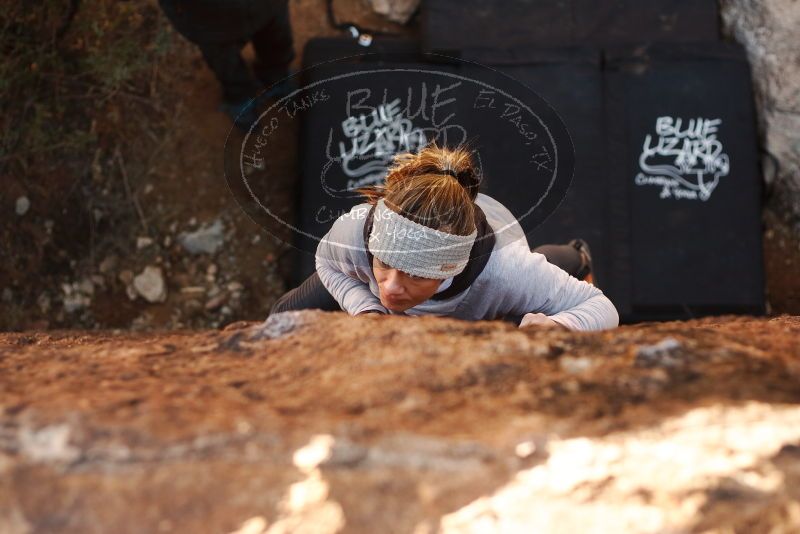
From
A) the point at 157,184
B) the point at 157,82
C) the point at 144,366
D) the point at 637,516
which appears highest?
the point at 157,82

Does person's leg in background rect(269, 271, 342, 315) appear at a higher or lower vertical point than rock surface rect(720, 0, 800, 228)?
lower

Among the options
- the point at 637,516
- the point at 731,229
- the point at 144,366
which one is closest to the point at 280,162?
the point at 731,229

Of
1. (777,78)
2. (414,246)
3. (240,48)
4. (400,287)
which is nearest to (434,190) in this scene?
(414,246)

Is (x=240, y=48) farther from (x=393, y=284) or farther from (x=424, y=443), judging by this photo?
(x=424, y=443)

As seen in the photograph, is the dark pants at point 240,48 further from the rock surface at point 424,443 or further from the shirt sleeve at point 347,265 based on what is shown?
the rock surface at point 424,443

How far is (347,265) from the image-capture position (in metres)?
1.32

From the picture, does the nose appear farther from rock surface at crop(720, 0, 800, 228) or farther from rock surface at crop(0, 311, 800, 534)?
rock surface at crop(720, 0, 800, 228)

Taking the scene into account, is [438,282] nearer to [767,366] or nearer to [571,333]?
[571,333]

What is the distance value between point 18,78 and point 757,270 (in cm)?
265

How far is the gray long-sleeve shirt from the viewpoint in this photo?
1229 mm

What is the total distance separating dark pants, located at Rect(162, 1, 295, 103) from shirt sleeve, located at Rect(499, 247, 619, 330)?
3.86ft

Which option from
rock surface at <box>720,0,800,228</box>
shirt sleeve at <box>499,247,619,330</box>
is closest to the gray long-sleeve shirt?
shirt sleeve at <box>499,247,619,330</box>

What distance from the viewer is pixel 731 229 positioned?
238cm

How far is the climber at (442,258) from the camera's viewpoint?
107 centimetres
